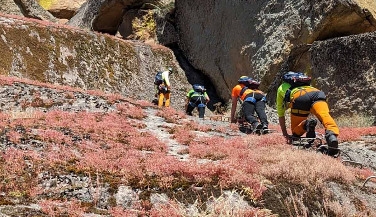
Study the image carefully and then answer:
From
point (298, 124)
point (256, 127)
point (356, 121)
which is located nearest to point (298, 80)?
point (298, 124)

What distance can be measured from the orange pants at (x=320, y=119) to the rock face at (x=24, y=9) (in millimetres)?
40760

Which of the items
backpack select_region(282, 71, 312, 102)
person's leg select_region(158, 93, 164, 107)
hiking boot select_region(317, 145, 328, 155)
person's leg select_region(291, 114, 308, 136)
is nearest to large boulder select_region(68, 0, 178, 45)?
person's leg select_region(158, 93, 164, 107)

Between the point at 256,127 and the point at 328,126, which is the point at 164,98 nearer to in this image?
the point at 256,127

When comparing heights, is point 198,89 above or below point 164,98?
above

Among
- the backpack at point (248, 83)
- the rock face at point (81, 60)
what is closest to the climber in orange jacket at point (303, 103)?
the backpack at point (248, 83)

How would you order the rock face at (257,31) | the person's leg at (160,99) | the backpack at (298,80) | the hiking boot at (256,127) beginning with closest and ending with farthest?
the backpack at (298,80)
the hiking boot at (256,127)
the rock face at (257,31)
the person's leg at (160,99)

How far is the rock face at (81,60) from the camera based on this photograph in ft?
101

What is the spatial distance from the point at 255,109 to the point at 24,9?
129ft

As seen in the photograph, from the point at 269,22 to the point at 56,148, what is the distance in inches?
935

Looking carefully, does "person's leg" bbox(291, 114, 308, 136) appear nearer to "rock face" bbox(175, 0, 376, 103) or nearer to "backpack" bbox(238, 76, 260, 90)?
"backpack" bbox(238, 76, 260, 90)

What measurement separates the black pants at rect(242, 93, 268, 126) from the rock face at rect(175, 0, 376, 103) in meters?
10.2

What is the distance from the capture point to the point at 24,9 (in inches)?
1886

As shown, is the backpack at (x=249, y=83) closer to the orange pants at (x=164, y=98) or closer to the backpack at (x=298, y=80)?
the backpack at (x=298, y=80)

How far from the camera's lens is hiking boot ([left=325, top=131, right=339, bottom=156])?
11234 mm
